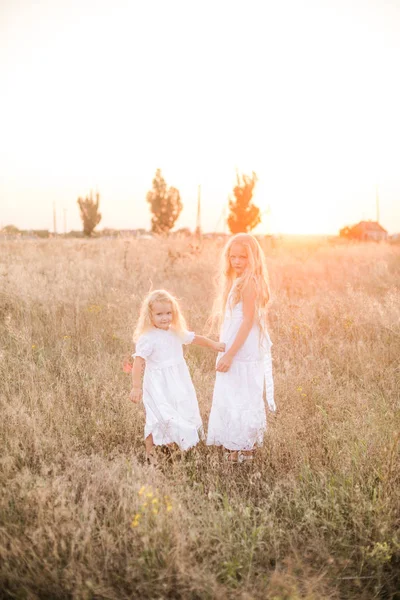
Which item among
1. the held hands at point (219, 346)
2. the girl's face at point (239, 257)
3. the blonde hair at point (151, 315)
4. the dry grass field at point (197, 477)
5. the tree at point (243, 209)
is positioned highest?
A: the tree at point (243, 209)

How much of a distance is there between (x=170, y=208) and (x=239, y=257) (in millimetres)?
30903

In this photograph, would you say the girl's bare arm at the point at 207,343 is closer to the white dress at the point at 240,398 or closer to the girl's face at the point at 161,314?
the white dress at the point at 240,398

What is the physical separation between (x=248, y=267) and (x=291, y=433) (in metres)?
1.23

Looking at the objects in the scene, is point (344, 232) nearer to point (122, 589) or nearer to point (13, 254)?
point (13, 254)

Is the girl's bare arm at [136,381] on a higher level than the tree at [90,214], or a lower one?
lower

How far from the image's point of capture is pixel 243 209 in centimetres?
2081

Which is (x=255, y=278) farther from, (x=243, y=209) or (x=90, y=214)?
Answer: (x=90, y=214)

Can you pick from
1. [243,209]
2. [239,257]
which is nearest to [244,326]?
[239,257]

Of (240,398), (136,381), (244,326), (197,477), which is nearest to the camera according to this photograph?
(197,477)

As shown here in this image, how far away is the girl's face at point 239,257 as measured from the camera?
10.6 feet

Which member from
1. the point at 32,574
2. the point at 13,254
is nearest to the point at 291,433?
the point at 32,574

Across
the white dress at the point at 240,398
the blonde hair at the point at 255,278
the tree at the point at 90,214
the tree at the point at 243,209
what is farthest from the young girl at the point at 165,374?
the tree at the point at 90,214

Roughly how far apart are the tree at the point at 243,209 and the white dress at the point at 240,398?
17924 millimetres

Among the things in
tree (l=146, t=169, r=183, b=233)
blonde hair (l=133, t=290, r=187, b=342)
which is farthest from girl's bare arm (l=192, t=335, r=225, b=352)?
tree (l=146, t=169, r=183, b=233)
